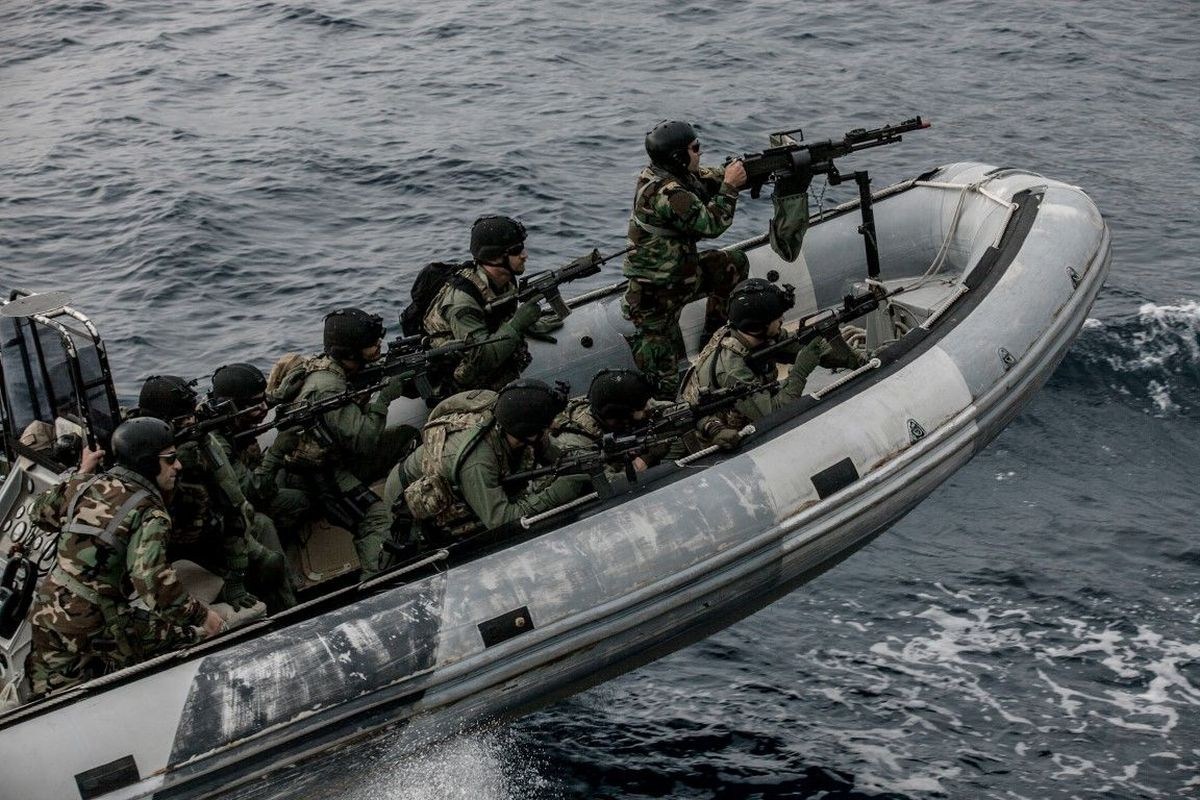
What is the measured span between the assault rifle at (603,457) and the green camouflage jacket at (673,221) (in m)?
1.90

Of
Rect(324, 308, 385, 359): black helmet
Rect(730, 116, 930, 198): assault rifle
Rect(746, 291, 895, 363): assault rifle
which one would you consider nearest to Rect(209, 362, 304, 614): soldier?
Rect(324, 308, 385, 359): black helmet

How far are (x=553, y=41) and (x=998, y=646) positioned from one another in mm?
14401

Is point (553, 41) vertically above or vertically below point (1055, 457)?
above

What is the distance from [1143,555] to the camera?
9180 millimetres

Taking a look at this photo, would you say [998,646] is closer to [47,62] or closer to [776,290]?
[776,290]

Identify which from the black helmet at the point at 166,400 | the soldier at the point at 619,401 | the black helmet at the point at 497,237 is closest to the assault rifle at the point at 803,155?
the black helmet at the point at 497,237

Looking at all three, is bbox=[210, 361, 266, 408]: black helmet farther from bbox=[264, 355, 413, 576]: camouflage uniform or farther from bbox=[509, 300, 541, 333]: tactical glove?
bbox=[509, 300, 541, 333]: tactical glove

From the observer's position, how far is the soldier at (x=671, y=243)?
8969mm

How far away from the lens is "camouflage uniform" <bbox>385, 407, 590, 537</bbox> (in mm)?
7328

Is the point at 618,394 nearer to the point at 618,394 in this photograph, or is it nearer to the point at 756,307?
the point at 618,394

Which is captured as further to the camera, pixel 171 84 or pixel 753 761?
pixel 171 84

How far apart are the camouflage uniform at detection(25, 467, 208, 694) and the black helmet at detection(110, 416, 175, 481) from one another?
8 centimetres

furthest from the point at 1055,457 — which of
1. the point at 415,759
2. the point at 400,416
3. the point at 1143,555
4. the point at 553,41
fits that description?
the point at 553,41

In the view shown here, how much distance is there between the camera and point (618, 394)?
740 cm
